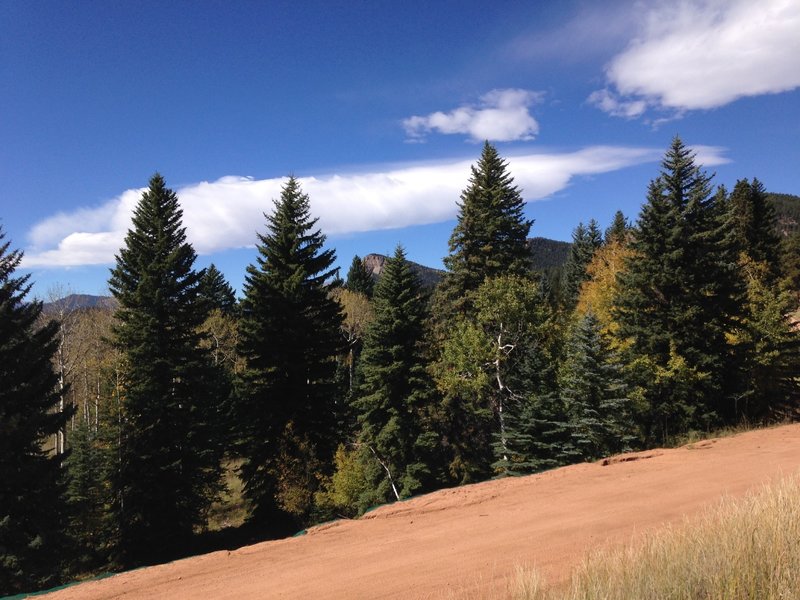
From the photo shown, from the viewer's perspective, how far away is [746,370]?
25.0m

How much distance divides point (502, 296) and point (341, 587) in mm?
20337

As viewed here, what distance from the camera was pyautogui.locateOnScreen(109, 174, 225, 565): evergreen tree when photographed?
24469 millimetres

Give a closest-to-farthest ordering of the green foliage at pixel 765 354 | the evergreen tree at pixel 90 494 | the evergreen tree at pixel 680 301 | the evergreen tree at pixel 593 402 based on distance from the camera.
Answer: the evergreen tree at pixel 593 402, the evergreen tree at pixel 680 301, the green foliage at pixel 765 354, the evergreen tree at pixel 90 494

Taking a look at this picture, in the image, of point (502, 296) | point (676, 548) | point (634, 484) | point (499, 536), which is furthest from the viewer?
point (502, 296)

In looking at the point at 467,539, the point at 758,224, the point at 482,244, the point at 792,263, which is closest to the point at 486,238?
the point at 482,244

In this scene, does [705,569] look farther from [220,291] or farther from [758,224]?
[220,291]

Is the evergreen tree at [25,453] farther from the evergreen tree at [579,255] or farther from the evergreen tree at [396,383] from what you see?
the evergreen tree at [579,255]

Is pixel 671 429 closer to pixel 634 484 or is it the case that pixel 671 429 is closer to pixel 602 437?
pixel 602 437

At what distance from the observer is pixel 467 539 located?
352 inches

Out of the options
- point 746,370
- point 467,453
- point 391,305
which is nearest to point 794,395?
point 746,370

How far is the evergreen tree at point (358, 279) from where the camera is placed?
81.4m

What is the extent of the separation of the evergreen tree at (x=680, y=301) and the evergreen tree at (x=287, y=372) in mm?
16777

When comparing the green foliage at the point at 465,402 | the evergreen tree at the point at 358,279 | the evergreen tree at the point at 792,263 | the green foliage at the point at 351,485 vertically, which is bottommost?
the green foliage at the point at 351,485

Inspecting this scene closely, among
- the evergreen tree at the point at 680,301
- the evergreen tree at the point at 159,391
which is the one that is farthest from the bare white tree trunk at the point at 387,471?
the evergreen tree at the point at 680,301
